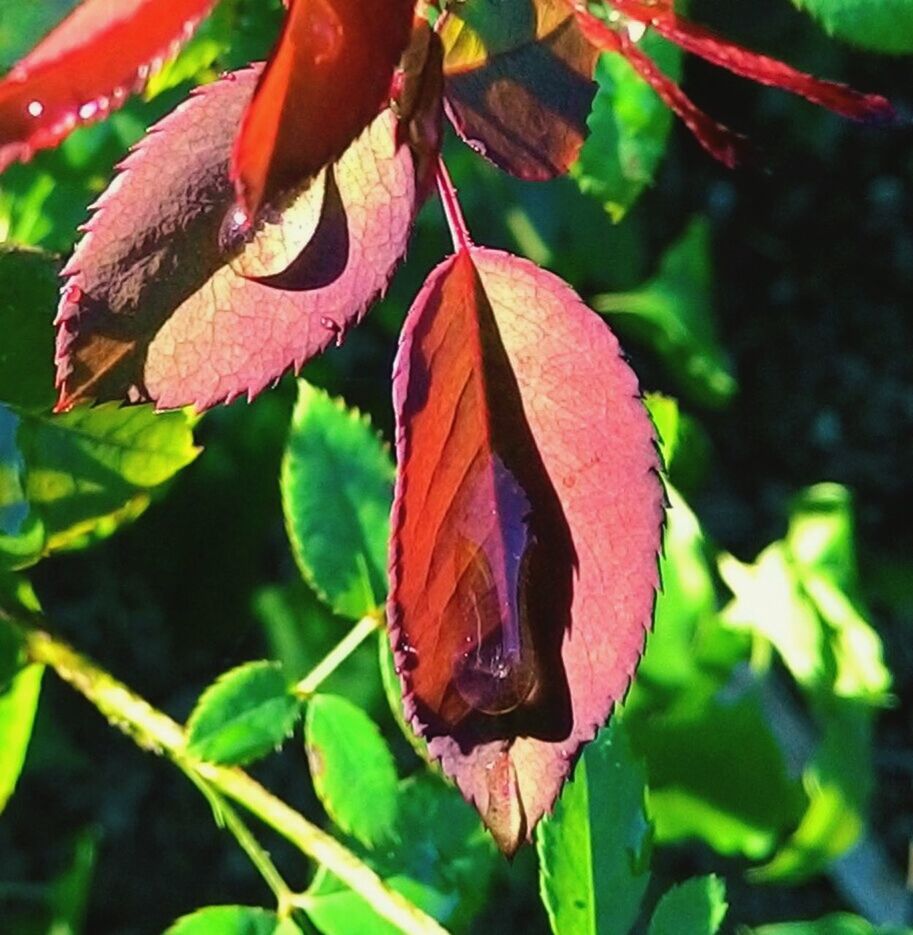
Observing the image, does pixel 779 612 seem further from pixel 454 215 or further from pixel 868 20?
pixel 454 215

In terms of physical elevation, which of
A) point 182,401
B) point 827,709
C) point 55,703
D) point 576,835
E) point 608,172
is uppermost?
point 182,401

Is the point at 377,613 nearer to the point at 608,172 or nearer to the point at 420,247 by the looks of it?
the point at 608,172

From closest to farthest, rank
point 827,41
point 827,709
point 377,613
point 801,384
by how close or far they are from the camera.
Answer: point 377,613
point 827,709
point 827,41
point 801,384

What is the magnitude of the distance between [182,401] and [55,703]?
35.4 inches

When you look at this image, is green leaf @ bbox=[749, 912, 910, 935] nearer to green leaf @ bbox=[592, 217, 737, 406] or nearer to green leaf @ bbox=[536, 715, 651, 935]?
green leaf @ bbox=[536, 715, 651, 935]

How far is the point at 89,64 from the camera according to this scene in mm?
348

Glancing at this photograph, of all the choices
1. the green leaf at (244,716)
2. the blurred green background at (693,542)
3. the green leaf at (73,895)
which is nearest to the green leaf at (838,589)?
the blurred green background at (693,542)

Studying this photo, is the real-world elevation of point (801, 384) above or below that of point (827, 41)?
below

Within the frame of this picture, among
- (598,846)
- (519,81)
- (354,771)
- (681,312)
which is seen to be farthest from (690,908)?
(681,312)

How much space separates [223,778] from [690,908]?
230 mm

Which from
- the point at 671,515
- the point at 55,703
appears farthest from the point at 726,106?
the point at 55,703

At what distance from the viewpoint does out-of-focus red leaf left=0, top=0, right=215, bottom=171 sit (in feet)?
1.13

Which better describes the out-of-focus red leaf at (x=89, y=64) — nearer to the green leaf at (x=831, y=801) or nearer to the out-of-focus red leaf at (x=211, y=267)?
the out-of-focus red leaf at (x=211, y=267)

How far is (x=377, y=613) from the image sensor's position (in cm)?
76
